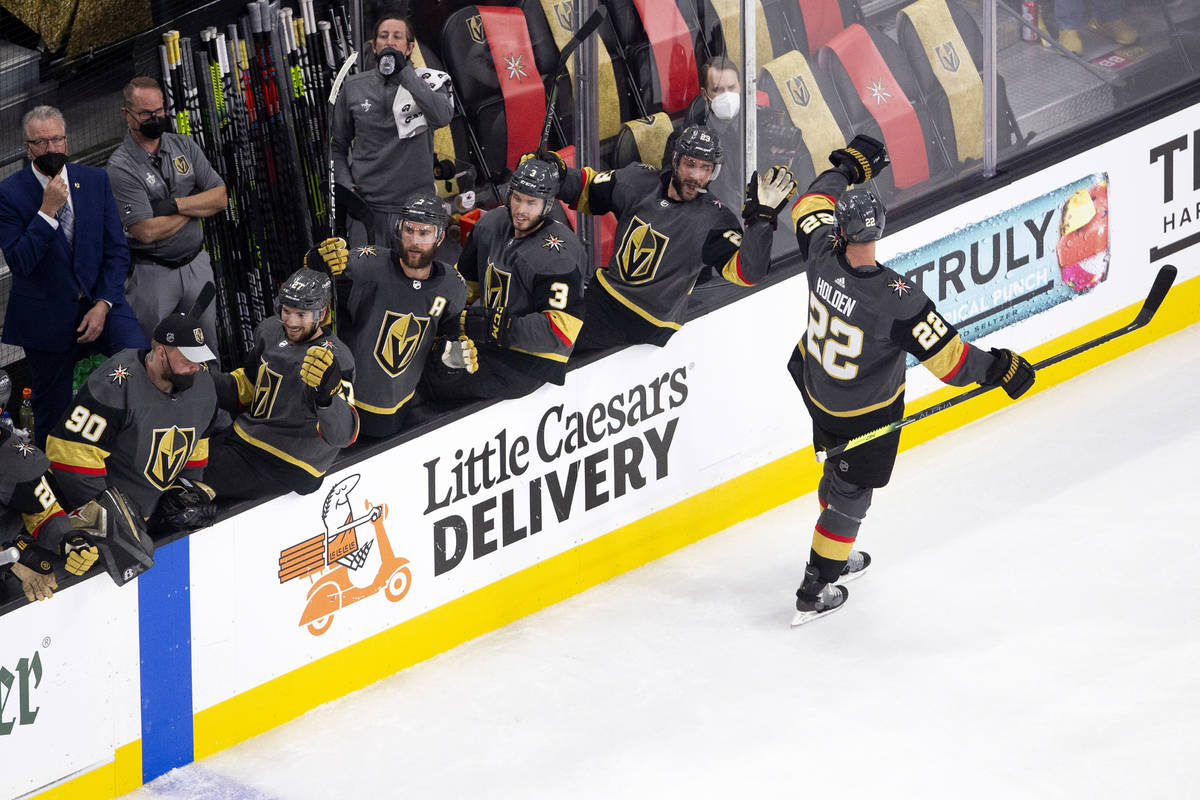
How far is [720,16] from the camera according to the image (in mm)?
6047

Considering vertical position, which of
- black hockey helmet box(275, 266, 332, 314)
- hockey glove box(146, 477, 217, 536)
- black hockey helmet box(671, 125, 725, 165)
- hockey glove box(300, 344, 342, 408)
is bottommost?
hockey glove box(146, 477, 217, 536)

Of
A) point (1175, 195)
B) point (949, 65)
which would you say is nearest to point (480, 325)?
point (949, 65)

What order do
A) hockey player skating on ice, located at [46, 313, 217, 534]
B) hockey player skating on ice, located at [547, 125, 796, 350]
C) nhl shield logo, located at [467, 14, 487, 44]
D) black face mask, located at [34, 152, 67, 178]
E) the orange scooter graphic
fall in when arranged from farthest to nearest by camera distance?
nhl shield logo, located at [467, 14, 487, 44]
hockey player skating on ice, located at [547, 125, 796, 350]
the orange scooter graphic
black face mask, located at [34, 152, 67, 178]
hockey player skating on ice, located at [46, 313, 217, 534]

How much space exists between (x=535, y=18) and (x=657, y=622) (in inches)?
80.8

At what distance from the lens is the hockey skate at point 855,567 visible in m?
5.82

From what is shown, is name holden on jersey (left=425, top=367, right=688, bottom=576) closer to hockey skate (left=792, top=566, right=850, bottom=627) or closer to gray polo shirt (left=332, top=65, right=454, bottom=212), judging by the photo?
hockey skate (left=792, top=566, right=850, bottom=627)

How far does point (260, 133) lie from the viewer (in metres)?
6.12

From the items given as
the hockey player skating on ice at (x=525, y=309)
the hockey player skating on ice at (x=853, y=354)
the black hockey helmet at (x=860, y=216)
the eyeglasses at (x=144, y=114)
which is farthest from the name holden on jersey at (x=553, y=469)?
the eyeglasses at (x=144, y=114)

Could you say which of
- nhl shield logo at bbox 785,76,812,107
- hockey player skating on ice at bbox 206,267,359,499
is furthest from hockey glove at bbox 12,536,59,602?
nhl shield logo at bbox 785,76,812,107

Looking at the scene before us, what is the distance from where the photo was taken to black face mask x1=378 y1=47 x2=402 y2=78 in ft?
18.4

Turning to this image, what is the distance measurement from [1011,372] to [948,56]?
5.75ft

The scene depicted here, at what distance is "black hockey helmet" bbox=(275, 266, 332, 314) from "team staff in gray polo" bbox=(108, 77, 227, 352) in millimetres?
692

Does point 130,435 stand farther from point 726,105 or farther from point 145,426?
point 726,105

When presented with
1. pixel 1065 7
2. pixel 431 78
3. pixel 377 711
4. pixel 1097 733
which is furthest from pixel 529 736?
pixel 1065 7
